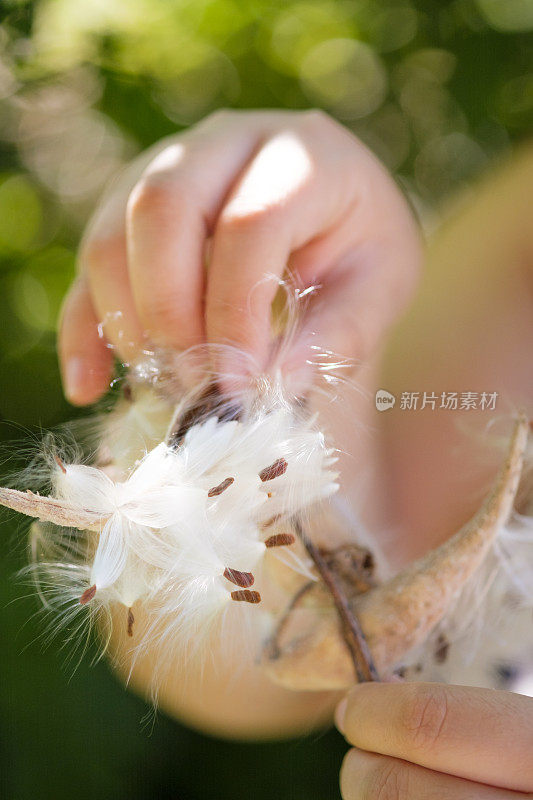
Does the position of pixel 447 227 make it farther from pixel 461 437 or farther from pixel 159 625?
pixel 159 625

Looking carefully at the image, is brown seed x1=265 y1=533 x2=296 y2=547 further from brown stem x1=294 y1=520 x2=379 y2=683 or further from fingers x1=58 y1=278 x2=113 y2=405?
fingers x1=58 y1=278 x2=113 y2=405

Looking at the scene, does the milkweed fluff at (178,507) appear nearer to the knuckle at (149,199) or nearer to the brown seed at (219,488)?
the brown seed at (219,488)

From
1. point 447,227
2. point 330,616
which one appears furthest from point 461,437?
point 447,227

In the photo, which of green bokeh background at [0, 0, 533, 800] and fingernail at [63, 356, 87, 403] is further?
green bokeh background at [0, 0, 533, 800]

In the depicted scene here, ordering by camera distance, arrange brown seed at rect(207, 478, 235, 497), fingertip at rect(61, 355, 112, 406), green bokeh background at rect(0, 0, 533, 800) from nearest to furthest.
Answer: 1. brown seed at rect(207, 478, 235, 497)
2. fingertip at rect(61, 355, 112, 406)
3. green bokeh background at rect(0, 0, 533, 800)

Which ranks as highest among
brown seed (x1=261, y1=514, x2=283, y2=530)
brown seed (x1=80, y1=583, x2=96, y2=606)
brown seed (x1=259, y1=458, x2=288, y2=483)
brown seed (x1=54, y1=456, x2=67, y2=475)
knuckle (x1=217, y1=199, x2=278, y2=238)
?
knuckle (x1=217, y1=199, x2=278, y2=238)

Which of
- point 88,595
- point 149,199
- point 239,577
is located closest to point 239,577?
point 239,577

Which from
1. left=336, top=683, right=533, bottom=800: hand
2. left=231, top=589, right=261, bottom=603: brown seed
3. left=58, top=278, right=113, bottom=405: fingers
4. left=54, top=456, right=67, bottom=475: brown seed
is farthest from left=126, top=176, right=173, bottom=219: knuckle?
left=336, top=683, right=533, bottom=800: hand
